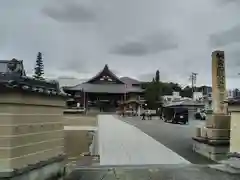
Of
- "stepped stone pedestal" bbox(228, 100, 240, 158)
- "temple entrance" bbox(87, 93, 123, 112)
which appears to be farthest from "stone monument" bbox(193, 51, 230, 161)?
"temple entrance" bbox(87, 93, 123, 112)

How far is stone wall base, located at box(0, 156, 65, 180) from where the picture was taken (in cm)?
571

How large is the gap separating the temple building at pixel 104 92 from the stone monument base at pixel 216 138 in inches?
2212

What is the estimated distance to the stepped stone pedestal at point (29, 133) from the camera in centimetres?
574

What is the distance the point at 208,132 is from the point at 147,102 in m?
57.1

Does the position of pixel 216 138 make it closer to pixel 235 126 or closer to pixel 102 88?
pixel 235 126

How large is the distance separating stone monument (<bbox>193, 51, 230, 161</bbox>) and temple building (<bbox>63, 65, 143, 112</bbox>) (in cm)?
5554

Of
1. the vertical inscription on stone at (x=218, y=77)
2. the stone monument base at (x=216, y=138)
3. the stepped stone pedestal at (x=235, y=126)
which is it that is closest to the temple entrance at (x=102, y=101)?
the vertical inscription on stone at (x=218, y=77)

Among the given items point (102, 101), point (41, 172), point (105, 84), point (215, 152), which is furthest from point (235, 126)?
point (102, 101)

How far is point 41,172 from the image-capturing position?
679cm

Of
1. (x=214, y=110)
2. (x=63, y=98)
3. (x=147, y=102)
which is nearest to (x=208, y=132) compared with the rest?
(x=214, y=110)

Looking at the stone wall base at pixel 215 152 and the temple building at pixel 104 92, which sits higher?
the temple building at pixel 104 92

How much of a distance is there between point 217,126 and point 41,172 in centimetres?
740

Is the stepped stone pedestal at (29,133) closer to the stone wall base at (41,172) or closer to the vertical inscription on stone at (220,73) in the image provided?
the stone wall base at (41,172)

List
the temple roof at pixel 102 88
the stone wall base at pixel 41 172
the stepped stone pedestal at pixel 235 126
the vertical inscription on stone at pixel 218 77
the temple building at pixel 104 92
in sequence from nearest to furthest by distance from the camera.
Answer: the stone wall base at pixel 41 172, the stepped stone pedestal at pixel 235 126, the vertical inscription on stone at pixel 218 77, the temple roof at pixel 102 88, the temple building at pixel 104 92
